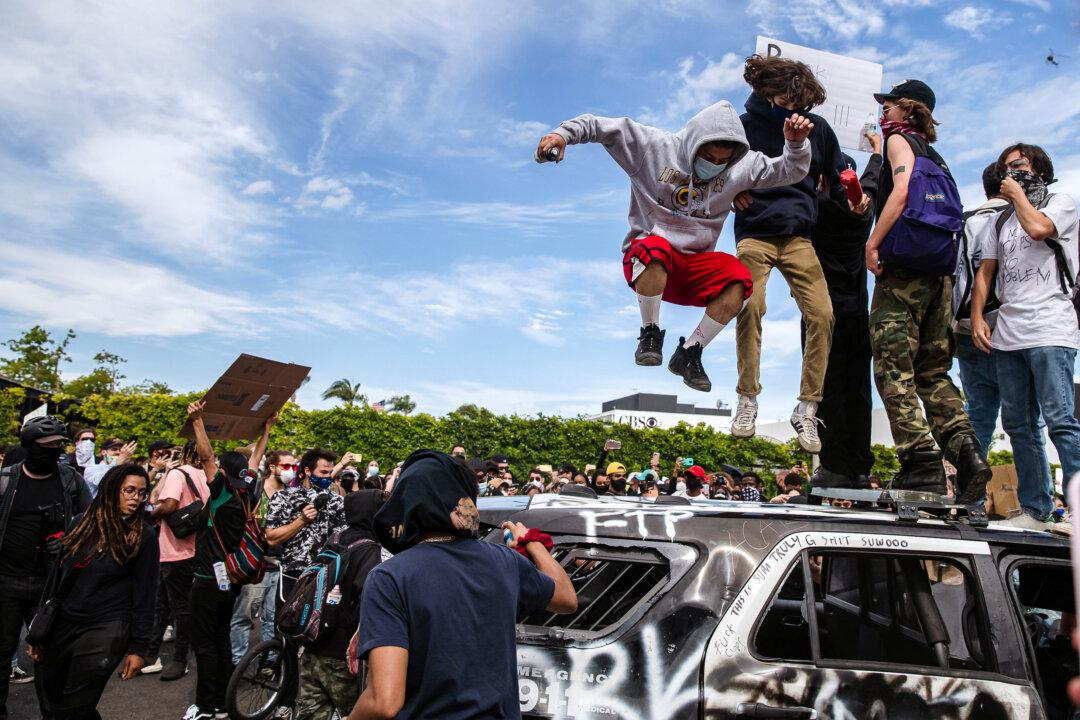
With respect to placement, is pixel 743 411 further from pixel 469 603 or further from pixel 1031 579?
pixel 469 603

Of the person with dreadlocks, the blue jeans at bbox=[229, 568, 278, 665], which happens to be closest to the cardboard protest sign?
the blue jeans at bbox=[229, 568, 278, 665]

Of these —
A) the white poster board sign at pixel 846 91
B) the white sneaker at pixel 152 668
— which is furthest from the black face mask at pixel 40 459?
the white poster board sign at pixel 846 91

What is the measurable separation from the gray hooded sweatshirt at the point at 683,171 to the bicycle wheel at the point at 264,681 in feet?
14.1

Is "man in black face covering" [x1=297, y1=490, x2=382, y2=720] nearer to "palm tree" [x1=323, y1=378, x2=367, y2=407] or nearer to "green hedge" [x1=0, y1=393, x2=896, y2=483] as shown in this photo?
"green hedge" [x1=0, y1=393, x2=896, y2=483]

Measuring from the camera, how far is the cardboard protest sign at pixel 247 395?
21.2 feet

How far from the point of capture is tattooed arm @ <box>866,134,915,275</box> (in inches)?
175

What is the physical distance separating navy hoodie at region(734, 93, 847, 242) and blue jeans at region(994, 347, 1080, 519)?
4.56ft

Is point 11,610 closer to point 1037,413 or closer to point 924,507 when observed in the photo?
point 924,507

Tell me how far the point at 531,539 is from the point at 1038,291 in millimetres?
3302

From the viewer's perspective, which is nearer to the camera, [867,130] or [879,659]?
[879,659]

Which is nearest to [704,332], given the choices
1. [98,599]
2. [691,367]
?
[691,367]

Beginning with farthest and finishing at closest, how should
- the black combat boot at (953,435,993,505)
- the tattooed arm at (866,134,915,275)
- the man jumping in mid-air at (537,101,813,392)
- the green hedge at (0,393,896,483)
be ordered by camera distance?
the green hedge at (0,393,896,483)
the tattooed arm at (866,134,915,275)
the man jumping in mid-air at (537,101,813,392)
the black combat boot at (953,435,993,505)

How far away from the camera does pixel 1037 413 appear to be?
450 cm

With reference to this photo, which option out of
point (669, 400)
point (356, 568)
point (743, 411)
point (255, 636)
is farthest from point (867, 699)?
point (669, 400)
